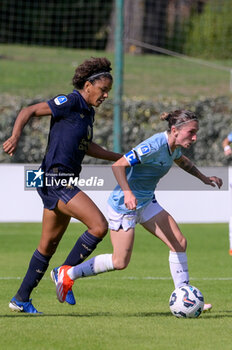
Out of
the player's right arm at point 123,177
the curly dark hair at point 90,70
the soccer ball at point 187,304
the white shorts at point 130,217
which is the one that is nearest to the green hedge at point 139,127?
the white shorts at point 130,217

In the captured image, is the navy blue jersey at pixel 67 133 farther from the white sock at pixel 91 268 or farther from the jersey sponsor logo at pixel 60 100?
the white sock at pixel 91 268

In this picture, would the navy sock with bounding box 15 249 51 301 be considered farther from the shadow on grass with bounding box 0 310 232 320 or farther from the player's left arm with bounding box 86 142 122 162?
the player's left arm with bounding box 86 142 122 162

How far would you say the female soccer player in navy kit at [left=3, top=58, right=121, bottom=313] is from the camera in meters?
6.80

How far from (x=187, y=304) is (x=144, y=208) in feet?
2.98

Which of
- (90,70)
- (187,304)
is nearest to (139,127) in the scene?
(90,70)

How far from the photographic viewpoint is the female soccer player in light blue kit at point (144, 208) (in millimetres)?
6969

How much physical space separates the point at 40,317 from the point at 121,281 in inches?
103

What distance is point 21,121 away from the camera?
6.51m

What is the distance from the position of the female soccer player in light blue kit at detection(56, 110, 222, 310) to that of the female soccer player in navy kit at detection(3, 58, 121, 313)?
6.7 inches

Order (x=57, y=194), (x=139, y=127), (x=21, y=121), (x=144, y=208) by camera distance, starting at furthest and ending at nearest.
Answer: (x=139, y=127)
(x=144, y=208)
(x=57, y=194)
(x=21, y=121)

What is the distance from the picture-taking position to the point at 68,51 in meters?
25.7

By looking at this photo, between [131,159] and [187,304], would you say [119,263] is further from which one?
[131,159]

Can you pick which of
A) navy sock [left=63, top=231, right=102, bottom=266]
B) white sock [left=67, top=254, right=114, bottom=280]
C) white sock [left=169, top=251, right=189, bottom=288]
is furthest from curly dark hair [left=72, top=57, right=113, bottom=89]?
white sock [left=169, top=251, right=189, bottom=288]

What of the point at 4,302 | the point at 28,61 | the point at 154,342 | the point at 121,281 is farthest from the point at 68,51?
the point at 154,342
